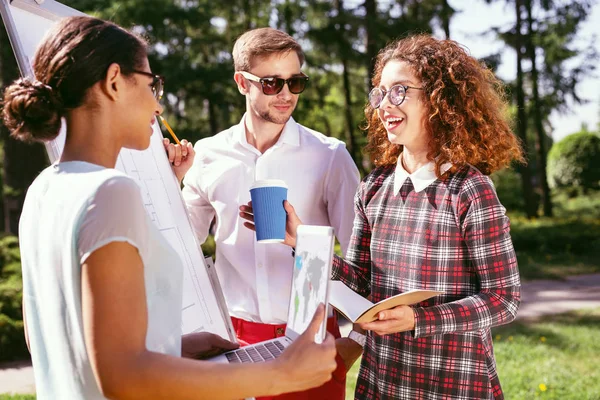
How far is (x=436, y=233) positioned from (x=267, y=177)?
1206 mm

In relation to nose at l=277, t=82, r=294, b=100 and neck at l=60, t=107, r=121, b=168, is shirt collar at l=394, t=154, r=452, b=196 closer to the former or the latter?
nose at l=277, t=82, r=294, b=100

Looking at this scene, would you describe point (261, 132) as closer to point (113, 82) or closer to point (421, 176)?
point (421, 176)

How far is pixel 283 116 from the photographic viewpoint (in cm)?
332

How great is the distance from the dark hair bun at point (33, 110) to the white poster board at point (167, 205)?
72 centimetres

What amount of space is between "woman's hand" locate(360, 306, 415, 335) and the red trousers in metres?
0.59

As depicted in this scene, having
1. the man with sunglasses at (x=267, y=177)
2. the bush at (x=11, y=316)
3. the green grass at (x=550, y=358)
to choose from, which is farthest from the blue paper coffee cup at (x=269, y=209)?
the bush at (x=11, y=316)

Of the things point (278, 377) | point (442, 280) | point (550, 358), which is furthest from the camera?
point (550, 358)

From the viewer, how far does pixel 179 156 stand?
303cm

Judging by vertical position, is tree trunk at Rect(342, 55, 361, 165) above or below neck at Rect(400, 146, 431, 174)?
above

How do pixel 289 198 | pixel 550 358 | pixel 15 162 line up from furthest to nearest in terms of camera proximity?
pixel 15 162, pixel 550 358, pixel 289 198

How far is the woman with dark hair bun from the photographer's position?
51.4 inches

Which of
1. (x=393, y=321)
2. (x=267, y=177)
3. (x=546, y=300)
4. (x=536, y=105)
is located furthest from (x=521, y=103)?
(x=393, y=321)

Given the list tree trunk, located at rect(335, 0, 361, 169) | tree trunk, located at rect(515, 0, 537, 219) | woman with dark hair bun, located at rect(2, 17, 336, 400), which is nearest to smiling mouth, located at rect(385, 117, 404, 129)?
woman with dark hair bun, located at rect(2, 17, 336, 400)

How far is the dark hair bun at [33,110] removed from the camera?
1.55 meters
